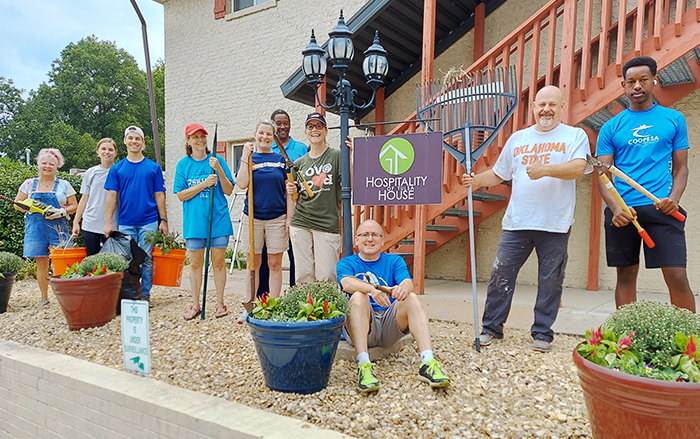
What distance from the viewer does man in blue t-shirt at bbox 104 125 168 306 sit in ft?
13.9

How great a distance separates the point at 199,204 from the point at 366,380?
7.30 feet

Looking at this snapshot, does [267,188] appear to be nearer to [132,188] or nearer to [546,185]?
[132,188]

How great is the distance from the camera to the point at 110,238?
4.29m

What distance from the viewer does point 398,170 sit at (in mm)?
3211

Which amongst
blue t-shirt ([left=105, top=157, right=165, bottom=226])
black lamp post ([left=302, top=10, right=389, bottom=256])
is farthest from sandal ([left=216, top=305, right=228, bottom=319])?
black lamp post ([left=302, top=10, right=389, bottom=256])

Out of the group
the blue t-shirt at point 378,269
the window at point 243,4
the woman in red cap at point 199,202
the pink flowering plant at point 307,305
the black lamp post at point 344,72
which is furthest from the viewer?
the window at point 243,4

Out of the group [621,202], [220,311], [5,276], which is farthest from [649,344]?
[5,276]

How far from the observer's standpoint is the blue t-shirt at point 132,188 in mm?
4238

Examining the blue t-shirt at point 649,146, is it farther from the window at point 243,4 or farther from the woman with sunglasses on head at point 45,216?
the window at point 243,4

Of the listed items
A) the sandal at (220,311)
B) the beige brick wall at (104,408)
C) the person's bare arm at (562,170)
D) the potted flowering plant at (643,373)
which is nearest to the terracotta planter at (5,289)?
the beige brick wall at (104,408)

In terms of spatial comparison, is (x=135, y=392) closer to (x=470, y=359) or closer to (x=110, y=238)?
(x=470, y=359)

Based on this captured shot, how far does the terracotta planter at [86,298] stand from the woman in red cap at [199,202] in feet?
2.05

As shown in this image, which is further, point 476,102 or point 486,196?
point 486,196

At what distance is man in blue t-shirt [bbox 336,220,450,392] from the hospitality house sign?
51 centimetres
